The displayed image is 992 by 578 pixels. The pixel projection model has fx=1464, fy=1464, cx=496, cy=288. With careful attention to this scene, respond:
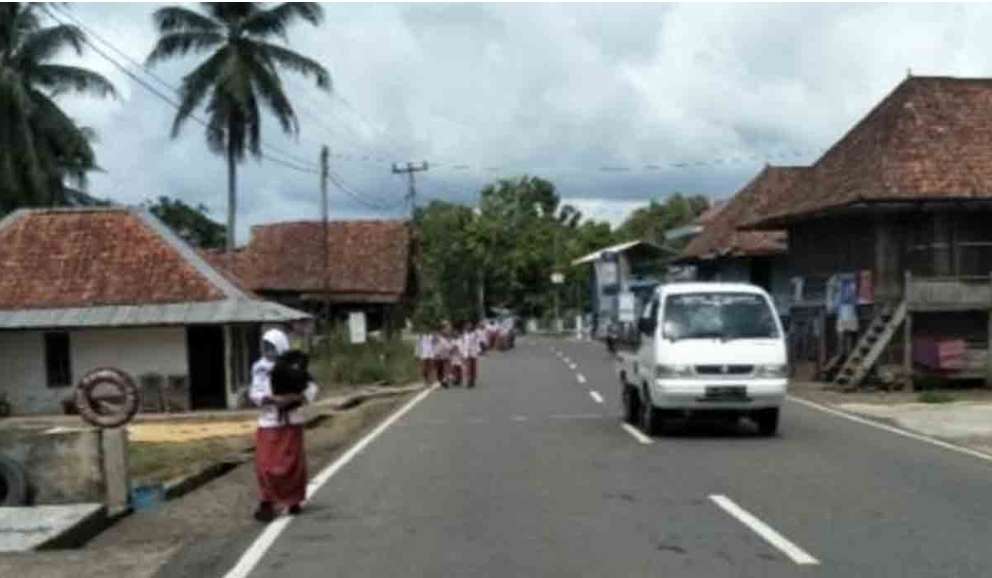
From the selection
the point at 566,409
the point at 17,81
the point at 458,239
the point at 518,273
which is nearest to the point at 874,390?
the point at 566,409

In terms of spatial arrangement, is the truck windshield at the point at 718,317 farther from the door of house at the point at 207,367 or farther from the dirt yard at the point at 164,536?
the door of house at the point at 207,367

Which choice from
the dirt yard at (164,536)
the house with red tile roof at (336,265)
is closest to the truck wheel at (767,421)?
the dirt yard at (164,536)

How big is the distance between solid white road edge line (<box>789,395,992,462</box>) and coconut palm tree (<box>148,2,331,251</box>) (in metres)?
33.0

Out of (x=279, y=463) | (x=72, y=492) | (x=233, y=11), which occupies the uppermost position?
(x=233, y=11)

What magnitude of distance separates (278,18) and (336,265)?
13.7 metres

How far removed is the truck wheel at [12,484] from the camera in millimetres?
14648

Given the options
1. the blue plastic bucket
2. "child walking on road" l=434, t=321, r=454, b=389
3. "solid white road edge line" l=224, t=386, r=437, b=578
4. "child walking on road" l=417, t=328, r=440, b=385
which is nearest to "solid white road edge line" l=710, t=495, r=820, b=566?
"solid white road edge line" l=224, t=386, r=437, b=578

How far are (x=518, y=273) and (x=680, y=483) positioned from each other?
3644 inches

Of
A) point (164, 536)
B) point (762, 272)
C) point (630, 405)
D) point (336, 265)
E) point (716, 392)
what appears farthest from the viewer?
point (336, 265)

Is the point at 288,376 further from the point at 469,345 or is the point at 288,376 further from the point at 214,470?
the point at 469,345

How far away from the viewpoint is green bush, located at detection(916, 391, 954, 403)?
93.0ft

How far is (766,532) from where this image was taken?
1103 cm

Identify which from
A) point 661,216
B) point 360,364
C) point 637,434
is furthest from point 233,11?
point 661,216

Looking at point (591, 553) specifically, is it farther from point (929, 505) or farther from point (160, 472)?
point (160, 472)
